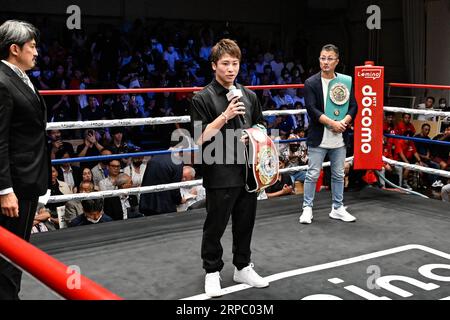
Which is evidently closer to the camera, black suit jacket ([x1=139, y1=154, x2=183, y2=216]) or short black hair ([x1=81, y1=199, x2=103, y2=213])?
short black hair ([x1=81, y1=199, x2=103, y2=213])

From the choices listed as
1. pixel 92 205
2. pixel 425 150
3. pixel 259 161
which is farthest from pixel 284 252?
pixel 425 150

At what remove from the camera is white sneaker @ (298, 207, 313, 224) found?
373cm

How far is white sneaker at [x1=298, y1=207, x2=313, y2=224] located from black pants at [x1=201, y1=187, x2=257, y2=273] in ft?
3.83

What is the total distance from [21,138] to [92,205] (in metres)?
1.89

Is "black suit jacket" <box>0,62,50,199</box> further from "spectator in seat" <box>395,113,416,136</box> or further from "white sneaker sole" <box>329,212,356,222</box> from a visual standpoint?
"spectator in seat" <box>395,113,416,136</box>

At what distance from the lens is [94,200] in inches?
153

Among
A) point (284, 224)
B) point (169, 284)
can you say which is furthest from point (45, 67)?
point (169, 284)

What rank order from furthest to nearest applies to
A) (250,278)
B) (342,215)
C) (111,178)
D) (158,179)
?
1. (111,178)
2. (158,179)
3. (342,215)
4. (250,278)

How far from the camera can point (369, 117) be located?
4262mm

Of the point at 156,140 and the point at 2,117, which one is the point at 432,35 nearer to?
the point at 156,140

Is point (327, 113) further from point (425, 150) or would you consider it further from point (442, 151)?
point (425, 150)

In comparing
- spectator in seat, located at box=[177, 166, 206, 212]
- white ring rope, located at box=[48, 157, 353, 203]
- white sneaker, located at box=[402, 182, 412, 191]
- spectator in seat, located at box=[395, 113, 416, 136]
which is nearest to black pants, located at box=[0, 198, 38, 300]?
white ring rope, located at box=[48, 157, 353, 203]

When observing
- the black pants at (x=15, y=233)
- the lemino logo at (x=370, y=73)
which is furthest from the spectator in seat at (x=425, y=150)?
the black pants at (x=15, y=233)

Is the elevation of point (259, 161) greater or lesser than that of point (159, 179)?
greater
